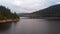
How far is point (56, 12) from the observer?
Result: 34.0 metres

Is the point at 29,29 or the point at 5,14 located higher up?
the point at 5,14

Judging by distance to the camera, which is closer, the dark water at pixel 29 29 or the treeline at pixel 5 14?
the dark water at pixel 29 29

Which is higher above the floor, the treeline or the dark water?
the treeline

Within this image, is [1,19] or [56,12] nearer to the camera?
[1,19]

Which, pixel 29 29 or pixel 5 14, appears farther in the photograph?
pixel 5 14

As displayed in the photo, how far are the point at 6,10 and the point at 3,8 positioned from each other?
2.78ft

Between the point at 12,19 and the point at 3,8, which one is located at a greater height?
the point at 3,8

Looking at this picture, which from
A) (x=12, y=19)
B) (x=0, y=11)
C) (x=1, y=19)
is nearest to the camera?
(x=1, y=19)

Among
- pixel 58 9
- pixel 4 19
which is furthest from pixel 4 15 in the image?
pixel 58 9

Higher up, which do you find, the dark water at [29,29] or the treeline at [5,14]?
the treeline at [5,14]

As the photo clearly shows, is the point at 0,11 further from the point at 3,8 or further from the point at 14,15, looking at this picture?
the point at 14,15

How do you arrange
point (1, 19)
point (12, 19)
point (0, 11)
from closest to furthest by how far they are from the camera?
point (1, 19) < point (0, 11) < point (12, 19)

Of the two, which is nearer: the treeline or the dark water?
the dark water

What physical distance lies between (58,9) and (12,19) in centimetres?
1061
